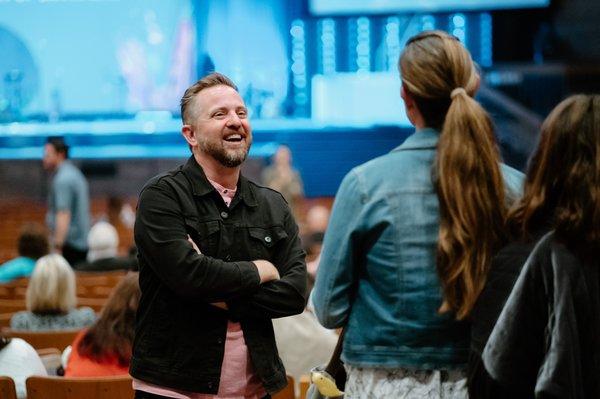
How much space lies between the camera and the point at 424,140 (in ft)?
7.73

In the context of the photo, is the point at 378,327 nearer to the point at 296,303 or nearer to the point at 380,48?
the point at 296,303

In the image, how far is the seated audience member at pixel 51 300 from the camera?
465 centimetres

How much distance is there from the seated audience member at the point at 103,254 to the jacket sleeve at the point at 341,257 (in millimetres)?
5466

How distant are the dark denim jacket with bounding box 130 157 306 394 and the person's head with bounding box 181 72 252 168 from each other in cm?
7

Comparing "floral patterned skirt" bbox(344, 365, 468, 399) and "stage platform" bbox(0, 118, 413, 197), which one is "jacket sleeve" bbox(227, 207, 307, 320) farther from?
"stage platform" bbox(0, 118, 413, 197)

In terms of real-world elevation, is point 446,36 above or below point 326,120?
above

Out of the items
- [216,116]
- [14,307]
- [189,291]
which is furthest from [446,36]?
[14,307]

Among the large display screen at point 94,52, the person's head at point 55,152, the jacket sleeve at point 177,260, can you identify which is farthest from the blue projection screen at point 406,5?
the jacket sleeve at point 177,260

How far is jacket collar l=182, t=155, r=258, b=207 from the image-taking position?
2611 mm

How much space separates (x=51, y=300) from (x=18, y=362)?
1.10 m

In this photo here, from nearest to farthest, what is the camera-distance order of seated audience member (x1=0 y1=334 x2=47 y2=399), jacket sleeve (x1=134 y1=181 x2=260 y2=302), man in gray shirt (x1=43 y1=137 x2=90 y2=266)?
jacket sleeve (x1=134 y1=181 x2=260 y2=302) → seated audience member (x1=0 y1=334 x2=47 y2=399) → man in gray shirt (x1=43 y1=137 x2=90 y2=266)

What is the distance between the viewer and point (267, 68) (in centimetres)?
1441

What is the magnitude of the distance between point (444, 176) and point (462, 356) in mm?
418

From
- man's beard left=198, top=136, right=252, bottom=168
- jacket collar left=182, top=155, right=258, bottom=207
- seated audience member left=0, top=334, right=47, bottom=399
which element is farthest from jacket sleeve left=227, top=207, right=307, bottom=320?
seated audience member left=0, top=334, right=47, bottom=399
